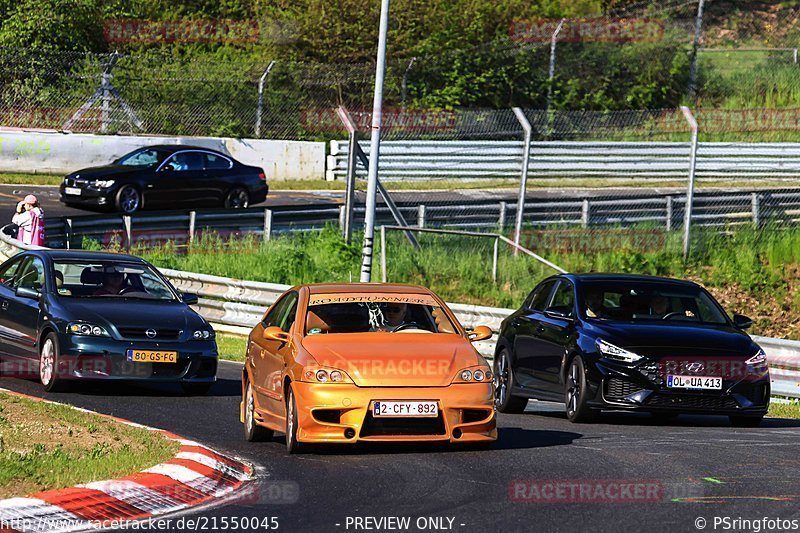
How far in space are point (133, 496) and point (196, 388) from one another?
7105 mm

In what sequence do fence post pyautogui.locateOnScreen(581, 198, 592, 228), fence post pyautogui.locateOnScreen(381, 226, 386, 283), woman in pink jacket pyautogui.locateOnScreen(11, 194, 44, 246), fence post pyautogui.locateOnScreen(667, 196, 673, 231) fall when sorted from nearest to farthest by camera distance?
fence post pyautogui.locateOnScreen(381, 226, 386, 283) → woman in pink jacket pyautogui.locateOnScreen(11, 194, 44, 246) → fence post pyautogui.locateOnScreen(667, 196, 673, 231) → fence post pyautogui.locateOnScreen(581, 198, 592, 228)

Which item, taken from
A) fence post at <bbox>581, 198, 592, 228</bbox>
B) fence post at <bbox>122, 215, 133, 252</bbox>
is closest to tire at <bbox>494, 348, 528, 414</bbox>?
fence post at <bbox>581, 198, 592, 228</bbox>

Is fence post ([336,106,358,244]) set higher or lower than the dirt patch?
higher

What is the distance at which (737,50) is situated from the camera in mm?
48750

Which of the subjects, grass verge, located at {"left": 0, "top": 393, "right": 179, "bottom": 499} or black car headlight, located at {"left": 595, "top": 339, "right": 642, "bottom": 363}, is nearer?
grass verge, located at {"left": 0, "top": 393, "right": 179, "bottom": 499}

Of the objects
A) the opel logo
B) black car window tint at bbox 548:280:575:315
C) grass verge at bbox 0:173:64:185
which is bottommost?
grass verge at bbox 0:173:64:185

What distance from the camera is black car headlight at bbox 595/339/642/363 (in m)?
13.3

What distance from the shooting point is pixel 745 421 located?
13930 mm

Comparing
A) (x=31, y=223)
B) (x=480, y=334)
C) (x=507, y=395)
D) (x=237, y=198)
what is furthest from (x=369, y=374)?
(x=237, y=198)

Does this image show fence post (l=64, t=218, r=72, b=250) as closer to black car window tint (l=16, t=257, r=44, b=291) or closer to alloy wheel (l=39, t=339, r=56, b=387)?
black car window tint (l=16, t=257, r=44, b=291)

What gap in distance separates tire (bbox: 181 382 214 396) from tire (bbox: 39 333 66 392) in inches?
50.1

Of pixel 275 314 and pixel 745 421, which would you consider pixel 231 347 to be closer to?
pixel 275 314

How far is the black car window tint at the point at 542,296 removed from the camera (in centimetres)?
1555

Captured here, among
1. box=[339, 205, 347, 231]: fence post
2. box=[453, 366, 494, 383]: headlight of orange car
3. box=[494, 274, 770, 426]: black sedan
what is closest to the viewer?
box=[453, 366, 494, 383]: headlight of orange car
